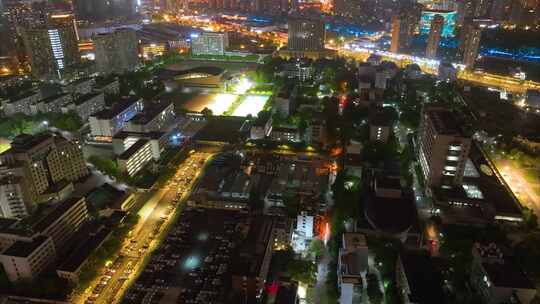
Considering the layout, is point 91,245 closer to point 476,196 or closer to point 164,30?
point 476,196

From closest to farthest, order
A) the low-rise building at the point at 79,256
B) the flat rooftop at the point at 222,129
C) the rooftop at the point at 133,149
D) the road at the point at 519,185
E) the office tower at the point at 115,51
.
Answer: the low-rise building at the point at 79,256, the road at the point at 519,185, the rooftop at the point at 133,149, the flat rooftop at the point at 222,129, the office tower at the point at 115,51

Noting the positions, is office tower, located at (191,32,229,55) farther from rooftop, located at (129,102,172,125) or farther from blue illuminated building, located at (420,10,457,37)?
blue illuminated building, located at (420,10,457,37)

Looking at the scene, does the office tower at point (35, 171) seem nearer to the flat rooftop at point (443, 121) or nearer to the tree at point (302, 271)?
the tree at point (302, 271)

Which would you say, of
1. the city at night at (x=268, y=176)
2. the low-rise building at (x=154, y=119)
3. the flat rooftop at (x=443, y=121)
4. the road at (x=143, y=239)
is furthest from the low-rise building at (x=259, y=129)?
the flat rooftop at (x=443, y=121)

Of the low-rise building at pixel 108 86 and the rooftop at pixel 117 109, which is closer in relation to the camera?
the rooftop at pixel 117 109

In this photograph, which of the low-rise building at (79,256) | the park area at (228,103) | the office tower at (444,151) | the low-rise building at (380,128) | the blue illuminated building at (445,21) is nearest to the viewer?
the low-rise building at (79,256)

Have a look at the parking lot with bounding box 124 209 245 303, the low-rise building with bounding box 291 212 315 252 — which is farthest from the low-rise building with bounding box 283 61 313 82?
the low-rise building with bounding box 291 212 315 252

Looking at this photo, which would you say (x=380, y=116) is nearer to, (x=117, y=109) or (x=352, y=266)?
(x=352, y=266)
